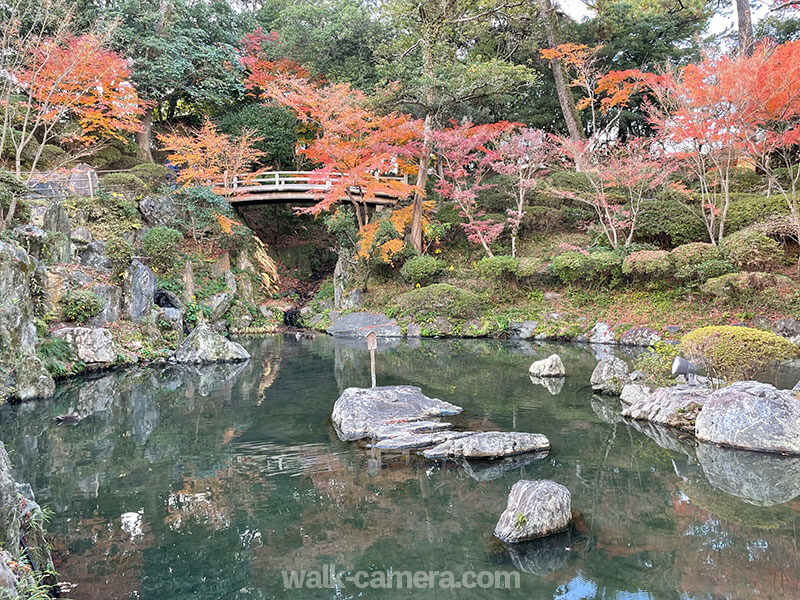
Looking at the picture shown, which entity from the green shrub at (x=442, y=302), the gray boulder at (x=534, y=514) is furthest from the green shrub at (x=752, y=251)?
the gray boulder at (x=534, y=514)

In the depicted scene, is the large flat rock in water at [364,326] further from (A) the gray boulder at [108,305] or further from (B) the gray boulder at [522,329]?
(A) the gray boulder at [108,305]

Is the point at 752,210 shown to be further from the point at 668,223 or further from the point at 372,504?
the point at 372,504

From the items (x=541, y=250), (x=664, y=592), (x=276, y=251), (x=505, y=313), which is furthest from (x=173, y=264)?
(x=664, y=592)

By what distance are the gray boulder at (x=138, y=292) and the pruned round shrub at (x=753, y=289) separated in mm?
14651

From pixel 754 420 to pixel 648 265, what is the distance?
8771mm

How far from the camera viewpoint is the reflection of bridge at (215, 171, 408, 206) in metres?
18.6

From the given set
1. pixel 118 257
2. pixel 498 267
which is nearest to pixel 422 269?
pixel 498 267

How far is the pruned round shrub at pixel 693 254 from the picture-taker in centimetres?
1320

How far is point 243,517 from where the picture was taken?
4.31 meters

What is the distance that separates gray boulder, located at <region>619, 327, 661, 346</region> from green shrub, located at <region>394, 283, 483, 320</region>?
4.53 meters

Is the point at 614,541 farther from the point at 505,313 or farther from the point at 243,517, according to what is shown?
the point at 505,313

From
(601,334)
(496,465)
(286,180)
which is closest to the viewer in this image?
(496,465)

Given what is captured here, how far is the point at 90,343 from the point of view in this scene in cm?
1069

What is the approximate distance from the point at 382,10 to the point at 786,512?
20514 mm
